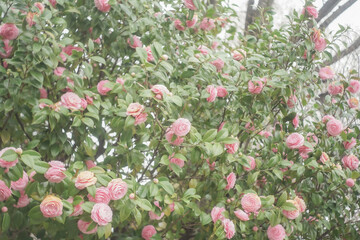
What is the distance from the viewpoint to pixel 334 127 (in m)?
1.96

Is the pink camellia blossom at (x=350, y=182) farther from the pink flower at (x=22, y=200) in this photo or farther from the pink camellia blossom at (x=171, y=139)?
the pink flower at (x=22, y=200)

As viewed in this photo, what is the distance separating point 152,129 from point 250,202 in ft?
1.73

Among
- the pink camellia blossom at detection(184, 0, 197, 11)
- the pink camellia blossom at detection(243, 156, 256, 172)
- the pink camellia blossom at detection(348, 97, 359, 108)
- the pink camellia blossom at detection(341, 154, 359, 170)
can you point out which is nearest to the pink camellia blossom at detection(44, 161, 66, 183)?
the pink camellia blossom at detection(243, 156, 256, 172)

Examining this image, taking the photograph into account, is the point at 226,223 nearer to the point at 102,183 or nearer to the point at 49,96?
the point at 102,183

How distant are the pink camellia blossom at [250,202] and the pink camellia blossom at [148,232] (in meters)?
0.43

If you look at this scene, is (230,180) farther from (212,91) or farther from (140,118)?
(140,118)

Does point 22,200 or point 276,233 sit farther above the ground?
point 276,233

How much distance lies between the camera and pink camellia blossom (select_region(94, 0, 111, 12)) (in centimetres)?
163

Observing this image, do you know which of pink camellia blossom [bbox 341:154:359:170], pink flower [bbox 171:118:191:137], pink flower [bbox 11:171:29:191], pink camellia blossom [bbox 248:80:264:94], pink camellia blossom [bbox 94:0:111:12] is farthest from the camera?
pink camellia blossom [bbox 341:154:359:170]

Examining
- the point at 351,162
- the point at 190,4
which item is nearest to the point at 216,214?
the point at 351,162

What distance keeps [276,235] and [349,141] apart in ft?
2.41

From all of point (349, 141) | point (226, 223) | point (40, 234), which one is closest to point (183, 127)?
point (226, 223)

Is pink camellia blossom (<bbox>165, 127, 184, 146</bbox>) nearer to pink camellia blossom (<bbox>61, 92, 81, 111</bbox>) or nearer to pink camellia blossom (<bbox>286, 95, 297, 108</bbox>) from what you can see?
pink camellia blossom (<bbox>61, 92, 81, 111</bbox>)

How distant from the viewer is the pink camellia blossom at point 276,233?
1.67m
